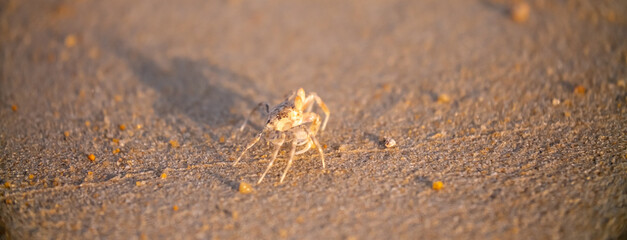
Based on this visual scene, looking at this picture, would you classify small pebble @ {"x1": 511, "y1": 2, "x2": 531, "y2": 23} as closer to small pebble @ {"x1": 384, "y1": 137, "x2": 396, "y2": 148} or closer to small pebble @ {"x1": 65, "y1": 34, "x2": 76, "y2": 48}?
small pebble @ {"x1": 384, "y1": 137, "x2": 396, "y2": 148}

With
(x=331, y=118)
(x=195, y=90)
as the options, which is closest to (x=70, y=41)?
(x=195, y=90)

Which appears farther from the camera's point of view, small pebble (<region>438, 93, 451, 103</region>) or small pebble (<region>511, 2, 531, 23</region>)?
small pebble (<region>511, 2, 531, 23</region>)

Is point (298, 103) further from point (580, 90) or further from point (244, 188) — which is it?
point (580, 90)

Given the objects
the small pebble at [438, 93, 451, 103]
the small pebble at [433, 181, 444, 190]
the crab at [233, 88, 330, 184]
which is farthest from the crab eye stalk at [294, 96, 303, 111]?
the small pebble at [438, 93, 451, 103]

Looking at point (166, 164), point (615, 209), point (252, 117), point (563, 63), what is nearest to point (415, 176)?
point (615, 209)

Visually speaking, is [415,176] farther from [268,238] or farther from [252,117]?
[252,117]

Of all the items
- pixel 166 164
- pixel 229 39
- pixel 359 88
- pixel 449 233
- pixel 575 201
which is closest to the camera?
pixel 449 233
